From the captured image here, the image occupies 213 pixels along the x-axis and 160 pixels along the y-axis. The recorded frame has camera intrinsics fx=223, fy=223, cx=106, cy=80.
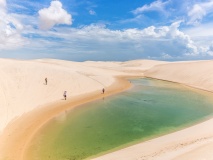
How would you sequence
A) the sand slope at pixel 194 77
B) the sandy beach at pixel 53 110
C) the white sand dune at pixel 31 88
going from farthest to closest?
the sand slope at pixel 194 77
the white sand dune at pixel 31 88
the sandy beach at pixel 53 110

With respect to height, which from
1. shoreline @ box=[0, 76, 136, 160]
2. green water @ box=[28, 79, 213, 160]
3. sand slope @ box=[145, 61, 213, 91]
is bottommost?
green water @ box=[28, 79, 213, 160]

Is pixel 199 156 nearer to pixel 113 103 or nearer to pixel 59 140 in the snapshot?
pixel 59 140

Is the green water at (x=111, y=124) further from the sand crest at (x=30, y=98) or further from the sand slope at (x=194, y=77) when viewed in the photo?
the sand slope at (x=194, y=77)

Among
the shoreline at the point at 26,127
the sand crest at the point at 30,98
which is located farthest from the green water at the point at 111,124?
the sand crest at the point at 30,98

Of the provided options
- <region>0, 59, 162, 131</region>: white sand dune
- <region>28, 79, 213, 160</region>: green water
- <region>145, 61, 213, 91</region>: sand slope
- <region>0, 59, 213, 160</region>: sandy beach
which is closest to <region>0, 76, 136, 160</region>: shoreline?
<region>0, 59, 213, 160</region>: sandy beach

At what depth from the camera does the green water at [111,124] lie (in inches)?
595

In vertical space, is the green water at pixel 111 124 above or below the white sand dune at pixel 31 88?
below

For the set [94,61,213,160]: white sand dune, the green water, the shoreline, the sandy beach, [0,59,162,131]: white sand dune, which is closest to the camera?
[94,61,213,160]: white sand dune

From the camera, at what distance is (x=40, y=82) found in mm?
33000

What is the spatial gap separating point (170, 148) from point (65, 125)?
10.2 meters

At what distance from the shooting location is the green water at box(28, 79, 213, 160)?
15.1m

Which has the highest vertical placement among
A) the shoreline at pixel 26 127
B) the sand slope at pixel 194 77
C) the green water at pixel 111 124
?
the sand slope at pixel 194 77

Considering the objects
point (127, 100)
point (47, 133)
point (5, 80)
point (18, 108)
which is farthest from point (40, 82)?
point (47, 133)

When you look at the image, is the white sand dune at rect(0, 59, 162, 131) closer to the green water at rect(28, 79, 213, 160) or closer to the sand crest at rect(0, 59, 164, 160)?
the sand crest at rect(0, 59, 164, 160)
